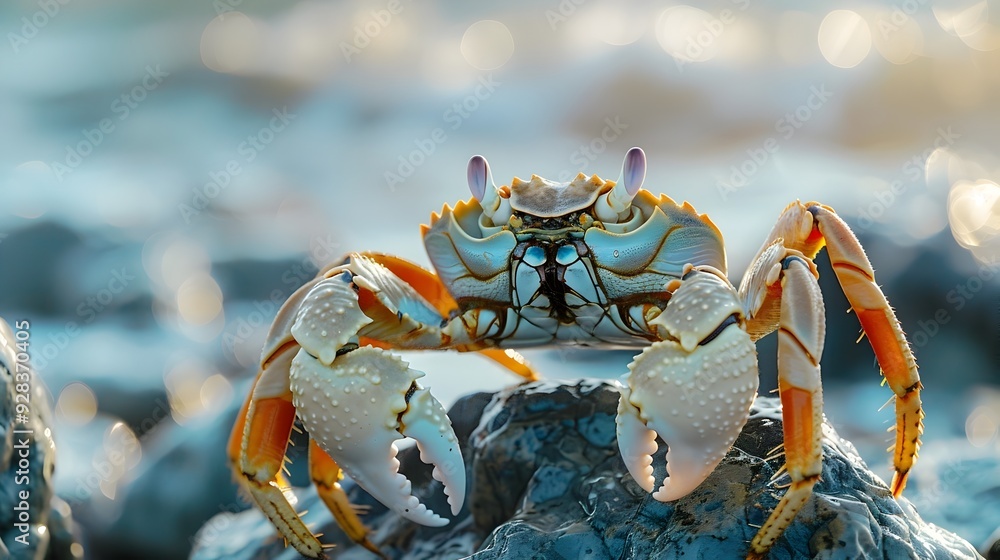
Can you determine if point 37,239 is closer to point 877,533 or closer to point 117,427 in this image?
point 117,427

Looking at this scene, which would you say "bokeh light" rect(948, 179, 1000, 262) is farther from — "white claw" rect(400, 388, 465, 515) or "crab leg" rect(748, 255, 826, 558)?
"white claw" rect(400, 388, 465, 515)

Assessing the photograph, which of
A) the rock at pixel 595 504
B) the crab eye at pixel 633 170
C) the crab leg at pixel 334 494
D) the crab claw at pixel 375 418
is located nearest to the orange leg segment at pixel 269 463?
the crab leg at pixel 334 494

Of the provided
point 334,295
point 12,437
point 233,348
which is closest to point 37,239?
point 233,348

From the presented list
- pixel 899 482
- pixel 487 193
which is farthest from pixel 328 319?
pixel 899 482

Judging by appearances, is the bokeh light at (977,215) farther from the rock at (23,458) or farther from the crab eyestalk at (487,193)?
the rock at (23,458)

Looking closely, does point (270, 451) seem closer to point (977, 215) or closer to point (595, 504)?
point (595, 504)
